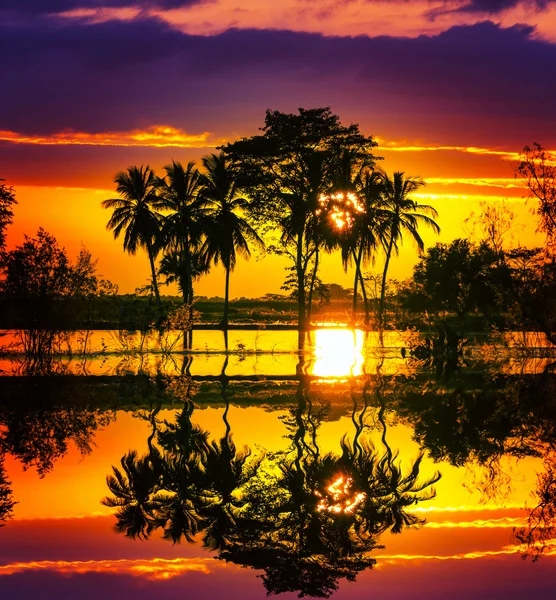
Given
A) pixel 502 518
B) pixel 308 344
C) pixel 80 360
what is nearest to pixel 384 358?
pixel 308 344

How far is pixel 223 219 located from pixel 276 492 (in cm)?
4434

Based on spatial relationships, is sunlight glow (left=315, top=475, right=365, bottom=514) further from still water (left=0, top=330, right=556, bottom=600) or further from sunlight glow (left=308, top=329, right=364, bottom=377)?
sunlight glow (left=308, top=329, right=364, bottom=377)

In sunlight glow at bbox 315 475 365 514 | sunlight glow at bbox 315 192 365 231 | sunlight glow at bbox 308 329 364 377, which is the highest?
sunlight glow at bbox 315 192 365 231

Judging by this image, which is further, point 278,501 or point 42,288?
point 42,288

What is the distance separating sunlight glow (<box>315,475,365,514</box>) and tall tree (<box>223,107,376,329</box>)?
3634 centimetres

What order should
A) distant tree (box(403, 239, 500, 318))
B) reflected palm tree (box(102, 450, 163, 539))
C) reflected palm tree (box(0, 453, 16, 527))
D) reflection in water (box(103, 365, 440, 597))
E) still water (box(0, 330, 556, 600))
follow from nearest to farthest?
1. still water (box(0, 330, 556, 600))
2. reflection in water (box(103, 365, 440, 597))
3. reflected palm tree (box(102, 450, 163, 539))
4. reflected palm tree (box(0, 453, 16, 527))
5. distant tree (box(403, 239, 500, 318))

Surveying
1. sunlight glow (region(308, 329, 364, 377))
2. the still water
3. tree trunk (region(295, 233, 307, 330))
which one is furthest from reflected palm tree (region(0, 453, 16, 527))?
tree trunk (region(295, 233, 307, 330))

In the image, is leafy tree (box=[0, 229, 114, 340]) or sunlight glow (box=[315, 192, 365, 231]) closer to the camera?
leafy tree (box=[0, 229, 114, 340])

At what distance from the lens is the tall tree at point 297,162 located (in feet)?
153

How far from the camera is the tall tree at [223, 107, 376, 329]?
1841 inches

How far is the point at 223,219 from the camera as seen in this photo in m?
53.5

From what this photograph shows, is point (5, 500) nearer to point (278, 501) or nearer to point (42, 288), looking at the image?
point (278, 501)

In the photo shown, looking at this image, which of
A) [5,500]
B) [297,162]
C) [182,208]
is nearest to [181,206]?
[182,208]

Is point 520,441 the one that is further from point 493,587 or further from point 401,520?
point 493,587
